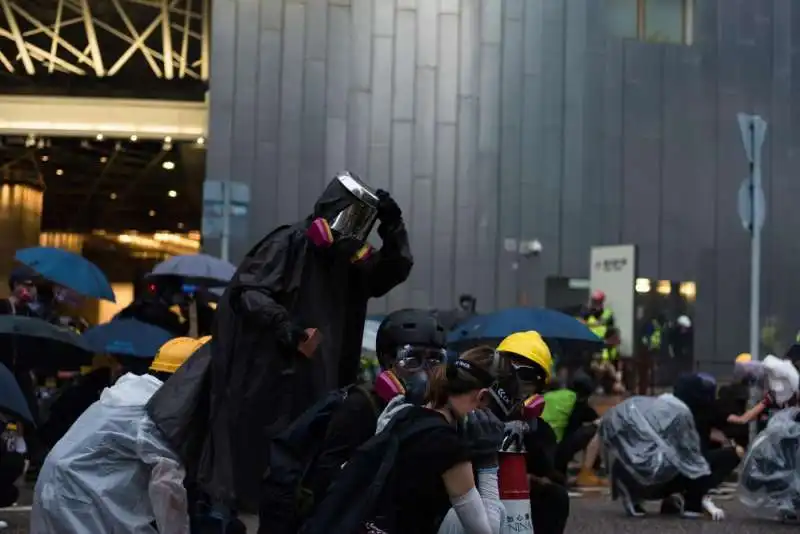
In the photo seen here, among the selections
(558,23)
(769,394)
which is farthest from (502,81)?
(769,394)

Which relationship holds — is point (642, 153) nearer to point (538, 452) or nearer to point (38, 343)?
point (38, 343)

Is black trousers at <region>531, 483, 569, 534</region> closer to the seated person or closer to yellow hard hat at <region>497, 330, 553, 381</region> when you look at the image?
yellow hard hat at <region>497, 330, 553, 381</region>

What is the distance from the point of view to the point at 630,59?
816 inches

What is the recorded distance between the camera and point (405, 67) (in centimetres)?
1966

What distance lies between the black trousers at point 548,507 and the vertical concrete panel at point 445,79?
14639 mm

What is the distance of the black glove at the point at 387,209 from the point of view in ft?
18.3

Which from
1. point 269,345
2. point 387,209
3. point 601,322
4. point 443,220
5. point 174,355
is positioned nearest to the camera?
point 269,345

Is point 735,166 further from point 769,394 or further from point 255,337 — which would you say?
point 255,337

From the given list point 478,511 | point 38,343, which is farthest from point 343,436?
point 38,343

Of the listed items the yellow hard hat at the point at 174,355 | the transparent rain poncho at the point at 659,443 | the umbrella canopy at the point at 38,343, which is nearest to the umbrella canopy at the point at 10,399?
the yellow hard hat at the point at 174,355

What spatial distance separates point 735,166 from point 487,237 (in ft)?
14.7

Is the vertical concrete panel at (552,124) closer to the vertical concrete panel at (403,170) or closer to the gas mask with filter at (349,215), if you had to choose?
the vertical concrete panel at (403,170)

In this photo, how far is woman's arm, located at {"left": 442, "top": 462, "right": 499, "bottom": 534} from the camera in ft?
13.0

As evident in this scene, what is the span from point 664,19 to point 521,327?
10018mm
